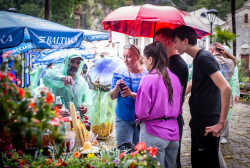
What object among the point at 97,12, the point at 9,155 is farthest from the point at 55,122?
the point at 97,12

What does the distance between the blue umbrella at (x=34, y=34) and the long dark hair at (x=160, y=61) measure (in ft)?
7.37

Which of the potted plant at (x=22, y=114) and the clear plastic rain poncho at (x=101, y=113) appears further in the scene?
the clear plastic rain poncho at (x=101, y=113)

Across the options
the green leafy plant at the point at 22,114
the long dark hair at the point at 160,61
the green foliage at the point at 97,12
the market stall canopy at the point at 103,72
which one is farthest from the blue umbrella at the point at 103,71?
the green foliage at the point at 97,12

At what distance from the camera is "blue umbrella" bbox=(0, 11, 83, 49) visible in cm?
345

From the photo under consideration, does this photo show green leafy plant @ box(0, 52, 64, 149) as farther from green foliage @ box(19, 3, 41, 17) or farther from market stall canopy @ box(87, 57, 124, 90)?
green foliage @ box(19, 3, 41, 17)

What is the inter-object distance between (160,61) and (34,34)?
96.3 inches

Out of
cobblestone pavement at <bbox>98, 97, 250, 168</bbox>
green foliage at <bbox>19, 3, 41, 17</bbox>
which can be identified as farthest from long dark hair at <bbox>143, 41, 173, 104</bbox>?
green foliage at <bbox>19, 3, 41, 17</bbox>

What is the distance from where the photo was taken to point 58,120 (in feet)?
3.44

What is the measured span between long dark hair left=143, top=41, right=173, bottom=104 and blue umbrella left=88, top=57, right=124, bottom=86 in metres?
3.24

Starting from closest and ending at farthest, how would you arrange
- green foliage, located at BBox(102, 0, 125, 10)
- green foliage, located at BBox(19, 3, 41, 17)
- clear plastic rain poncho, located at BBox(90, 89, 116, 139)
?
clear plastic rain poncho, located at BBox(90, 89, 116, 139), green foliage, located at BBox(19, 3, 41, 17), green foliage, located at BBox(102, 0, 125, 10)

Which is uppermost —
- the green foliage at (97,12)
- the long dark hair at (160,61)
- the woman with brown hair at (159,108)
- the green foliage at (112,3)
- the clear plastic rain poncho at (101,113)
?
the green foliage at (112,3)

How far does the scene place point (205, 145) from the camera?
2.46 meters

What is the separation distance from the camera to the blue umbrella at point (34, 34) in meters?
3.45

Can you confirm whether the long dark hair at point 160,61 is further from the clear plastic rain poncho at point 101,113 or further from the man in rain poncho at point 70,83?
the clear plastic rain poncho at point 101,113
